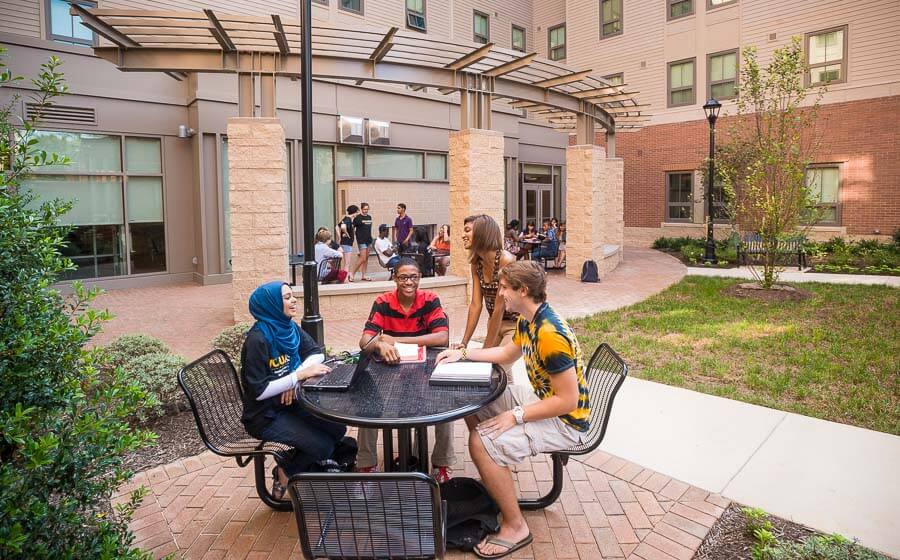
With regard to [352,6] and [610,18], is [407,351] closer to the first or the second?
[352,6]

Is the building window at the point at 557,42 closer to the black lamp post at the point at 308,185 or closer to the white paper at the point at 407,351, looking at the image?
the black lamp post at the point at 308,185

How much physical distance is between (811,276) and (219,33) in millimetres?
14164

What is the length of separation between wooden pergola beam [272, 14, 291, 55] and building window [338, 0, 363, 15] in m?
9.63

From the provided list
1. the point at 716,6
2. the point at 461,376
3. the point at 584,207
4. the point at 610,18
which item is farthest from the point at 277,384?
the point at 610,18

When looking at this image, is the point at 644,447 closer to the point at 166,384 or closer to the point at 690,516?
the point at 690,516

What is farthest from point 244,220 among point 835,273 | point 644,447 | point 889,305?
point 835,273

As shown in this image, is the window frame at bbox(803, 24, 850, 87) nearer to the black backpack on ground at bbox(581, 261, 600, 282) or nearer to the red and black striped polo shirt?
the black backpack on ground at bbox(581, 261, 600, 282)

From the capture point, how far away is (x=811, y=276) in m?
14.5

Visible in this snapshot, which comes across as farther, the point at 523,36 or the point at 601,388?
the point at 523,36

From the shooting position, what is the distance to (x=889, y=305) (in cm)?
1057

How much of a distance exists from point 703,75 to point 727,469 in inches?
856

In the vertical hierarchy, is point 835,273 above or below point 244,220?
below

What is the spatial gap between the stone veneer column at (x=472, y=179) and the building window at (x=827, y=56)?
46.6ft

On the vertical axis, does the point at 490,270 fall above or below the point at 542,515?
above
